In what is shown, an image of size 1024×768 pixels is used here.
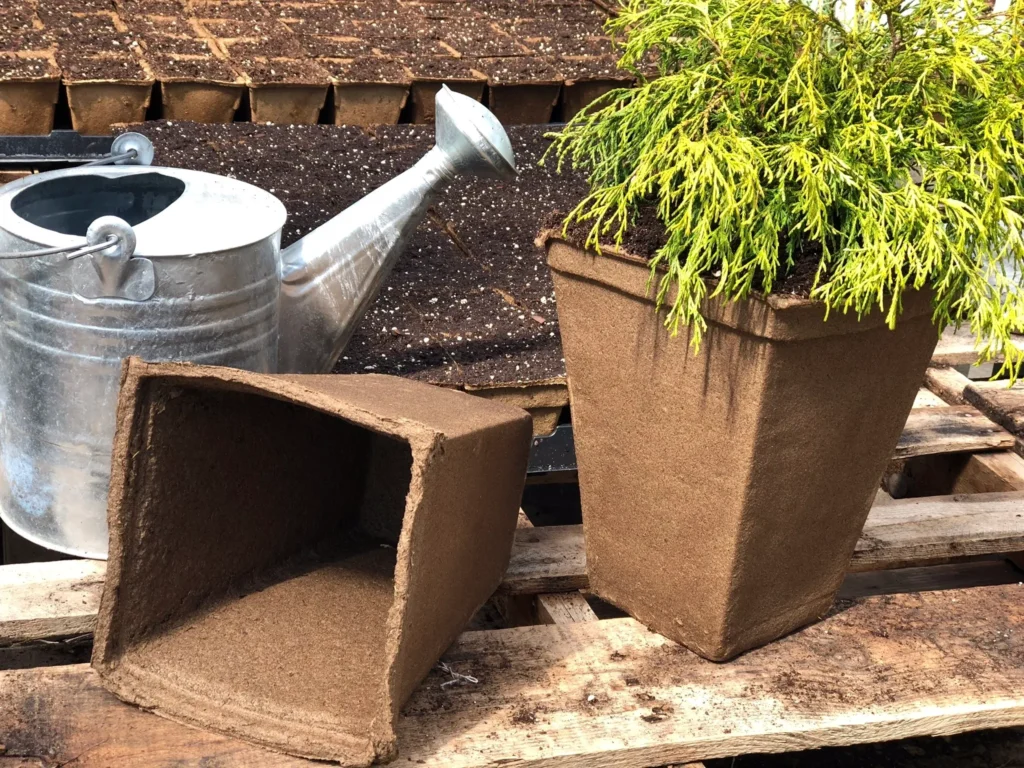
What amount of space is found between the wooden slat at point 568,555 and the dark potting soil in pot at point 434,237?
406 millimetres

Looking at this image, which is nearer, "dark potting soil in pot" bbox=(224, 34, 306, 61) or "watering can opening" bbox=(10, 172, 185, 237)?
"watering can opening" bbox=(10, 172, 185, 237)

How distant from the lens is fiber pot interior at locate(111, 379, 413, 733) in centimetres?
149

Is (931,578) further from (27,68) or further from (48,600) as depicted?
(27,68)

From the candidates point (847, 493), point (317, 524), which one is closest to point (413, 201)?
point (317, 524)

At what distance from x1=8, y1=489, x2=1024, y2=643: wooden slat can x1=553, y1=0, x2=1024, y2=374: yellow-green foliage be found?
0.56 metres

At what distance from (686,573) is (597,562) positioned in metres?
0.18

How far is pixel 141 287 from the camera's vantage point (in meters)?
1.60

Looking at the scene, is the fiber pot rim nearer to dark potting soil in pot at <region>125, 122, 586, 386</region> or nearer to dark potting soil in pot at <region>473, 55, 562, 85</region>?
dark potting soil in pot at <region>125, 122, 586, 386</region>

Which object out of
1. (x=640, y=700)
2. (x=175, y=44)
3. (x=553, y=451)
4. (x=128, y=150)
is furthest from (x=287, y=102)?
(x=640, y=700)

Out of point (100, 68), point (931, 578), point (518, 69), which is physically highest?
point (518, 69)

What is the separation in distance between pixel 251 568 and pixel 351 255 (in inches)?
21.6

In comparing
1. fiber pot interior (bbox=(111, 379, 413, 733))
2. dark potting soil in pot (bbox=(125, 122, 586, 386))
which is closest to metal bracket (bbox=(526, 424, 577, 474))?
dark potting soil in pot (bbox=(125, 122, 586, 386))

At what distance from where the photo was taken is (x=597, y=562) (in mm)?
1779

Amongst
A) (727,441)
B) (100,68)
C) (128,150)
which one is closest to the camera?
(727,441)
